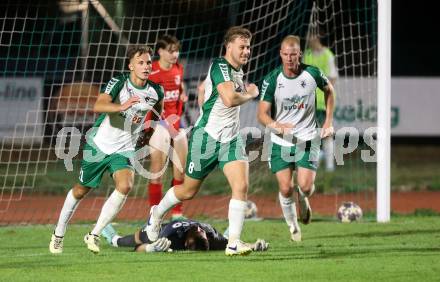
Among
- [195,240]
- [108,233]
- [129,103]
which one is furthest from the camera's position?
[108,233]

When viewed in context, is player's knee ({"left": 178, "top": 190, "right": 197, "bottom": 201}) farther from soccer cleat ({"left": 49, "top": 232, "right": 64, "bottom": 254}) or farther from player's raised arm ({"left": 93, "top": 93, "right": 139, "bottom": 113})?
soccer cleat ({"left": 49, "top": 232, "right": 64, "bottom": 254})

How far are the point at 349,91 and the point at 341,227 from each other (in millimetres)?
8240

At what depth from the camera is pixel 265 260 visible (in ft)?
27.0

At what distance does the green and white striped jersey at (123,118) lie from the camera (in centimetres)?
896

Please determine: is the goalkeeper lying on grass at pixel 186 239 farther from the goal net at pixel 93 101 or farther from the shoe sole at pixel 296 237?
the goal net at pixel 93 101

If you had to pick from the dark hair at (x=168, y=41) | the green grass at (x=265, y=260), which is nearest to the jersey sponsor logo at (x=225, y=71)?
the green grass at (x=265, y=260)

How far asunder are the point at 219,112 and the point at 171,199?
894 millimetres

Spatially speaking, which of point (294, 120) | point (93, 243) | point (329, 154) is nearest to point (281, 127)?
point (294, 120)

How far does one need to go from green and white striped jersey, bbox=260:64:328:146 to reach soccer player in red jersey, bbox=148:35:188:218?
163cm

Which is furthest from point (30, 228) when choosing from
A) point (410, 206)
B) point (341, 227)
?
point (410, 206)

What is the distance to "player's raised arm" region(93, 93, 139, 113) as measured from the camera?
8.50m

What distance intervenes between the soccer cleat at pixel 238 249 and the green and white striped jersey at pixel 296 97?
202 cm

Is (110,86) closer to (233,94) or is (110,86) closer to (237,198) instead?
(233,94)

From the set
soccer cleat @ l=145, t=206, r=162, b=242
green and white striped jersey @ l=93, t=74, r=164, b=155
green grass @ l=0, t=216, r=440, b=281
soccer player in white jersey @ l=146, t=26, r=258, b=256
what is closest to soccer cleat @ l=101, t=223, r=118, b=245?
green grass @ l=0, t=216, r=440, b=281
